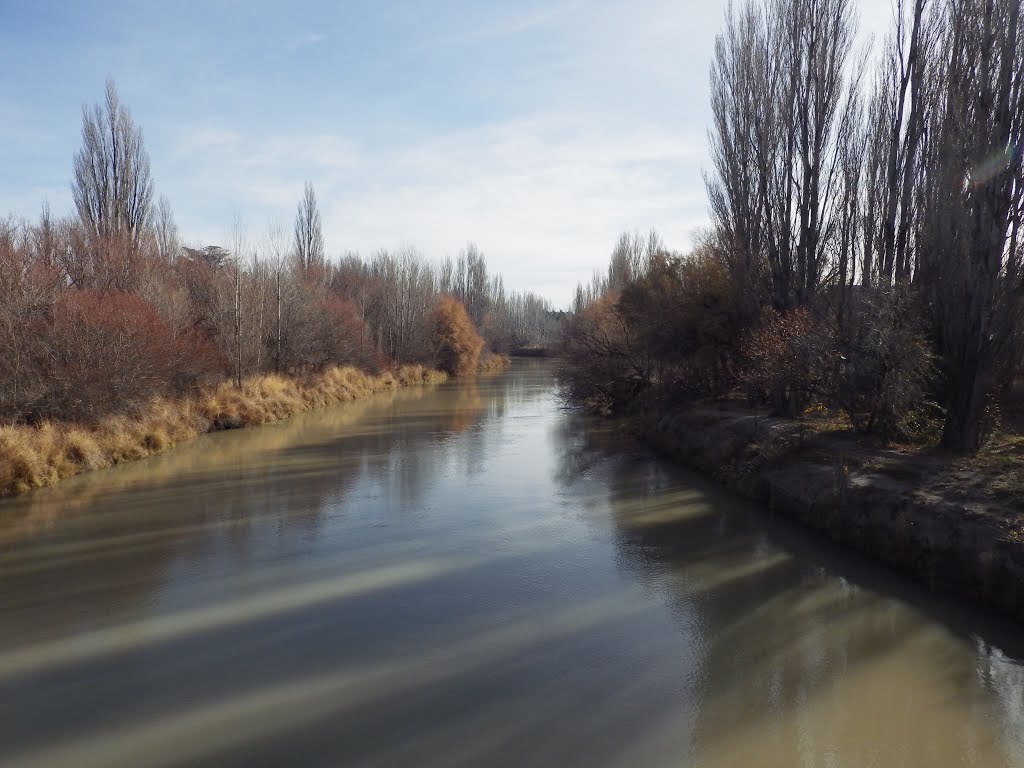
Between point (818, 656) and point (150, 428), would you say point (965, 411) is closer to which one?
point (818, 656)

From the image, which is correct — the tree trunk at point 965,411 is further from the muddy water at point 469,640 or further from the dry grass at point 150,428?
the dry grass at point 150,428

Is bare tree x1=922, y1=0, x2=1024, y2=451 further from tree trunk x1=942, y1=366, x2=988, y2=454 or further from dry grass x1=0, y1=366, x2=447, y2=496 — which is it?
dry grass x1=0, y1=366, x2=447, y2=496

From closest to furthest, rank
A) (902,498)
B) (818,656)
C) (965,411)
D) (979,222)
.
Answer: (818,656) → (902,498) → (979,222) → (965,411)

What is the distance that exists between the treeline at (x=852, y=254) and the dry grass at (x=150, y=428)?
10.1m

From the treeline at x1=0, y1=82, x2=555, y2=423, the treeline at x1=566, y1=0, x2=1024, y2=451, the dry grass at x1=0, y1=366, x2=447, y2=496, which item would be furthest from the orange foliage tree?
the treeline at x1=566, y1=0, x2=1024, y2=451

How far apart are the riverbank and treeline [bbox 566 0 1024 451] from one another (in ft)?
Result: 2.99

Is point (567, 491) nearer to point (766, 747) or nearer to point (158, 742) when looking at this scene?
point (766, 747)

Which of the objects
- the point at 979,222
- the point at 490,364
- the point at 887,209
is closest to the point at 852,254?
the point at 887,209

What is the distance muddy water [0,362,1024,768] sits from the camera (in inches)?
181

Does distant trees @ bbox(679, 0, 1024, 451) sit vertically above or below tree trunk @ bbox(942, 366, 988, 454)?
above

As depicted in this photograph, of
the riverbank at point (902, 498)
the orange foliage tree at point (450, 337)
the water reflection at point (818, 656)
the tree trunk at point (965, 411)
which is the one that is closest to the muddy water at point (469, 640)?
the water reflection at point (818, 656)

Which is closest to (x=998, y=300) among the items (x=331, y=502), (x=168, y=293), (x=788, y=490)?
(x=788, y=490)

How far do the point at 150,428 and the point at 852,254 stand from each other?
53.0ft

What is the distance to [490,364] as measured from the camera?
5100 centimetres
